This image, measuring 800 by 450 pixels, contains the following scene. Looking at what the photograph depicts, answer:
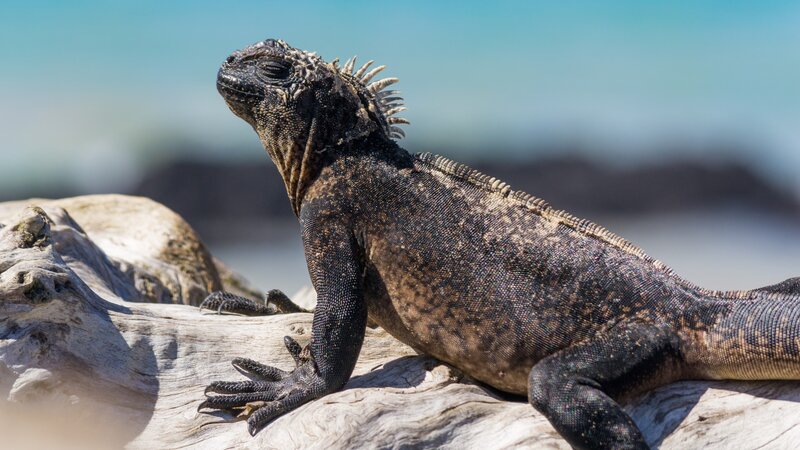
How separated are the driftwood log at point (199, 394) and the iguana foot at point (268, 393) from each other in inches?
3.7

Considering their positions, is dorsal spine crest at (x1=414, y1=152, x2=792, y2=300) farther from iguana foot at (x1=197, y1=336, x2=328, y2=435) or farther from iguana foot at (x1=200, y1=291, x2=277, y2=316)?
iguana foot at (x1=200, y1=291, x2=277, y2=316)

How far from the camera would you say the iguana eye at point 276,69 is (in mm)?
7379

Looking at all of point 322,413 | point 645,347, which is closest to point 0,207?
point 322,413

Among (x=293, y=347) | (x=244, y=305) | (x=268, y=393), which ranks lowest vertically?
(x=268, y=393)

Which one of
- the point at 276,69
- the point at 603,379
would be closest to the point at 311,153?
the point at 276,69

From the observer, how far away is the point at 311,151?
7.22 metres

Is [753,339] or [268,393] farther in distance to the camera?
[268,393]

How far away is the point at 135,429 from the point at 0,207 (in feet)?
16.3

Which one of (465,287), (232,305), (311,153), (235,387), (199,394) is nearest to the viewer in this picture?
(465,287)

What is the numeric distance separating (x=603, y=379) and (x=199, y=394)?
305cm

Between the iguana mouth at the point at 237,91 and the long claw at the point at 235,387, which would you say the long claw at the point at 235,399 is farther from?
the iguana mouth at the point at 237,91

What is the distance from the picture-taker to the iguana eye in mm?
7379

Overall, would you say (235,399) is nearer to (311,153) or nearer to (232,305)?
(232,305)

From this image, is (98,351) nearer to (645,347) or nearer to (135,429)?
(135,429)
